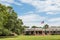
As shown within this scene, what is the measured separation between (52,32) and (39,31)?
26.0 ft

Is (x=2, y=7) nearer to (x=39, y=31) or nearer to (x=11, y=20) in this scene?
(x=11, y=20)

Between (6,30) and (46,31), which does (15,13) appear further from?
(46,31)

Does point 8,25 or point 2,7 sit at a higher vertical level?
point 2,7

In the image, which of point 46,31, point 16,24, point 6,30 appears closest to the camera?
point 6,30

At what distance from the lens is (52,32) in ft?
407

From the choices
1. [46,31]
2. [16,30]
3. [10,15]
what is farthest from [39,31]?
[10,15]

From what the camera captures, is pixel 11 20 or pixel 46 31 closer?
pixel 11 20

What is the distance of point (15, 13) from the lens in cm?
7812

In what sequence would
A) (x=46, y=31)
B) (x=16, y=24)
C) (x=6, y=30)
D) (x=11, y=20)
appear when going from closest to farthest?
(x=6, y=30)
(x=11, y=20)
(x=16, y=24)
(x=46, y=31)

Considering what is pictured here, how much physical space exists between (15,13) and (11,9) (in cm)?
221

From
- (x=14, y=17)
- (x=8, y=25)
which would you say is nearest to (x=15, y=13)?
(x=14, y=17)

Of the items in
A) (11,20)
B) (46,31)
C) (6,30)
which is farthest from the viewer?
(46,31)

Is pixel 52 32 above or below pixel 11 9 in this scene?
below

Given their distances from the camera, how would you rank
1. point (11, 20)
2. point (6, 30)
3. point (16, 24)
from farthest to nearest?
point (16, 24), point (11, 20), point (6, 30)
